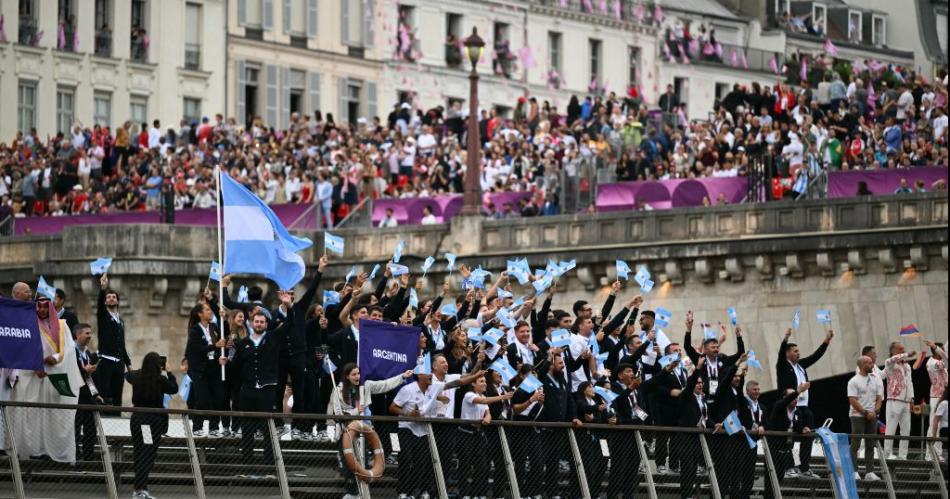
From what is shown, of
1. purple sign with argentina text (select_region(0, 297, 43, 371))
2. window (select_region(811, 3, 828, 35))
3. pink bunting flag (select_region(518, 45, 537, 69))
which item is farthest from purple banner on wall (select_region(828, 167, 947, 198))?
window (select_region(811, 3, 828, 35))

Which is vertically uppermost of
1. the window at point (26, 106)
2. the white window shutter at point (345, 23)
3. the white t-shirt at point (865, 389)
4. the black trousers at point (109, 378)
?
the white window shutter at point (345, 23)

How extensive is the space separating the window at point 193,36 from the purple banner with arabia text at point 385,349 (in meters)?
45.1

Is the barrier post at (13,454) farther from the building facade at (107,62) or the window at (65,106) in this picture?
the window at (65,106)

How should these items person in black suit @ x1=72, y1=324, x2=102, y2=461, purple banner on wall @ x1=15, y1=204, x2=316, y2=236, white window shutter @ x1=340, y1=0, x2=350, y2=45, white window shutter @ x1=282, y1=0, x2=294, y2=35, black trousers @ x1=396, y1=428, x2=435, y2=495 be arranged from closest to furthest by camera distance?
person in black suit @ x1=72, y1=324, x2=102, y2=461 → black trousers @ x1=396, y1=428, x2=435, y2=495 → purple banner on wall @ x1=15, y1=204, x2=316, y2=236 → white window shutter @ x1=282, y1=0, x2=294, y2=35 → white window shutter @ x1=340, y1=0, x2=350, y2=45

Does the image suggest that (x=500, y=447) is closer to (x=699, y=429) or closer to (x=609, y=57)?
(x=699, y=429)

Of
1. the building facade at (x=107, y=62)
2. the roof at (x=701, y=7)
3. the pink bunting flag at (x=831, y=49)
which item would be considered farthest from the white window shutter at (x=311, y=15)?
the pink bunting flag at (x=831, y=49)

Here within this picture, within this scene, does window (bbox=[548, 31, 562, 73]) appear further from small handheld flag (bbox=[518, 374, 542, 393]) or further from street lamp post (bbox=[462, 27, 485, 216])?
small handheld flag (bbox=[518, 374, 542, 393])

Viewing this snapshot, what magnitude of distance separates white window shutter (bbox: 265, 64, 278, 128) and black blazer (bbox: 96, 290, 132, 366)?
141ft

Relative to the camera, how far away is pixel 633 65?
282 ft

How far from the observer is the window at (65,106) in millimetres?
72625

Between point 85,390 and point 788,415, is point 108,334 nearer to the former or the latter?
point 85,390

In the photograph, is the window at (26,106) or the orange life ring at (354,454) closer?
the orange life ring at (354,454)

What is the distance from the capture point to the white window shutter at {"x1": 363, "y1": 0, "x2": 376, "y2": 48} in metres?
79.8

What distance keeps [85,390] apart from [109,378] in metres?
1.23
